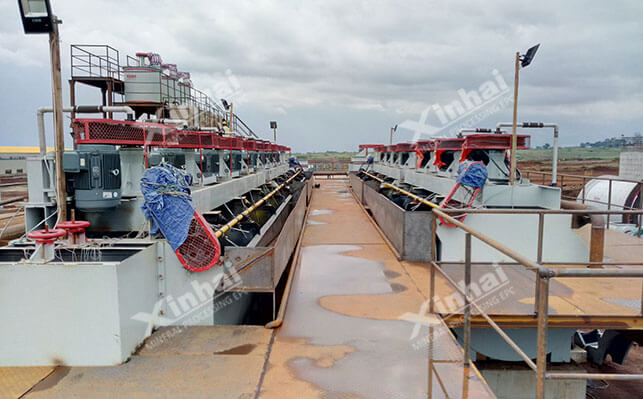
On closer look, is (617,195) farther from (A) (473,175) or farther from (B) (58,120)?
(B) (58,120)

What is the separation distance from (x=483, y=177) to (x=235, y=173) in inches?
293

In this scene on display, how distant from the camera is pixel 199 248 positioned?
5.32m

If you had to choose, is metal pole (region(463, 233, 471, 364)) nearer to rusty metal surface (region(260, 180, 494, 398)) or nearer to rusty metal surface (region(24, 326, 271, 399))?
rusty metal surface (region(260, 180, 494, 398))

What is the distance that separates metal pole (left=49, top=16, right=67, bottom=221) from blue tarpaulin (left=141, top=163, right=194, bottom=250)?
1177 mm

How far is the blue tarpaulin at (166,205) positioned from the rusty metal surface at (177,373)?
4.12ft

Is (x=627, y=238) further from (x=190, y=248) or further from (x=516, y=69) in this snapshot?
(x=190, y=248)

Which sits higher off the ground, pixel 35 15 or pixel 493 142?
pixel 35 15

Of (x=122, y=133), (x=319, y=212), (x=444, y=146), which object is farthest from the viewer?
(x=319, y=212)

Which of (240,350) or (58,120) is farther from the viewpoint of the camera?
(58,120)

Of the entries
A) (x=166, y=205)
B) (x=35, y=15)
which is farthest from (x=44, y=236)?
(x=35, y=15)

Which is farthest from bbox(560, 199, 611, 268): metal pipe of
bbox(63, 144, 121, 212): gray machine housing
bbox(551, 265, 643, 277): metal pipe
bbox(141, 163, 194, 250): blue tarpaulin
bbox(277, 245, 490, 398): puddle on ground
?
bbox(63, 144, 121, 212): gray machine housing

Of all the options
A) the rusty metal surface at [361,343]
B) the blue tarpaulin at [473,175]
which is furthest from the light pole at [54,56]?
the blue tarpaulin at [473,175]

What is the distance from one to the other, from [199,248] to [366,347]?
95.3 inches

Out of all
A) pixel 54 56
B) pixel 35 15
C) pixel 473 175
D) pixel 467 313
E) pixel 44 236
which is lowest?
pixel 467 313
